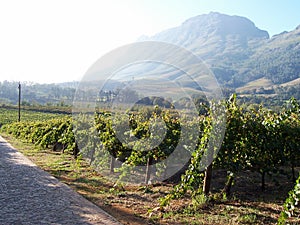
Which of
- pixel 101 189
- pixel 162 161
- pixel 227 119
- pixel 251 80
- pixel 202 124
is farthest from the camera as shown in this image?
pixel 251 80

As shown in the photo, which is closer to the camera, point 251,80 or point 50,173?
point 50,173

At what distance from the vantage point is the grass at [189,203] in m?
6.48

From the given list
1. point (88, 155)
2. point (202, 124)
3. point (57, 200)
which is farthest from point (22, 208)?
point (88, 155)

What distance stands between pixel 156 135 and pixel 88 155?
591cm

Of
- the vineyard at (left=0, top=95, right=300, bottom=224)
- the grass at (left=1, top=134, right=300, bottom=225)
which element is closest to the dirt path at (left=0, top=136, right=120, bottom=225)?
the grass at (left=1, top=134, right=300, bottom=225)

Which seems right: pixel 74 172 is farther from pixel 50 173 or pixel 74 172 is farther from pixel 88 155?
pixel 88 155

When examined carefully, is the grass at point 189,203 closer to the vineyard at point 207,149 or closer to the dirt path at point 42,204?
the vineyard at point 207,149

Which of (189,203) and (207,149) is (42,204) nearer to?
(189,203)

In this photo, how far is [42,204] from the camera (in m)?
7.36

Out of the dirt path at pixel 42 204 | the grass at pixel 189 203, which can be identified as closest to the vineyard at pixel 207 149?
the grass at pixel 189 203

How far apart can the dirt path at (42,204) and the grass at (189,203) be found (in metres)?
0.38

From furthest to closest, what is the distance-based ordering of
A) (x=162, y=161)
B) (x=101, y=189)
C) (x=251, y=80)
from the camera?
(x=251, y=80), (x=162, y=161), (x=101, y=189)

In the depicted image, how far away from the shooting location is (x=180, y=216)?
669 cm

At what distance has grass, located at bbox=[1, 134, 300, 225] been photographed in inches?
255
